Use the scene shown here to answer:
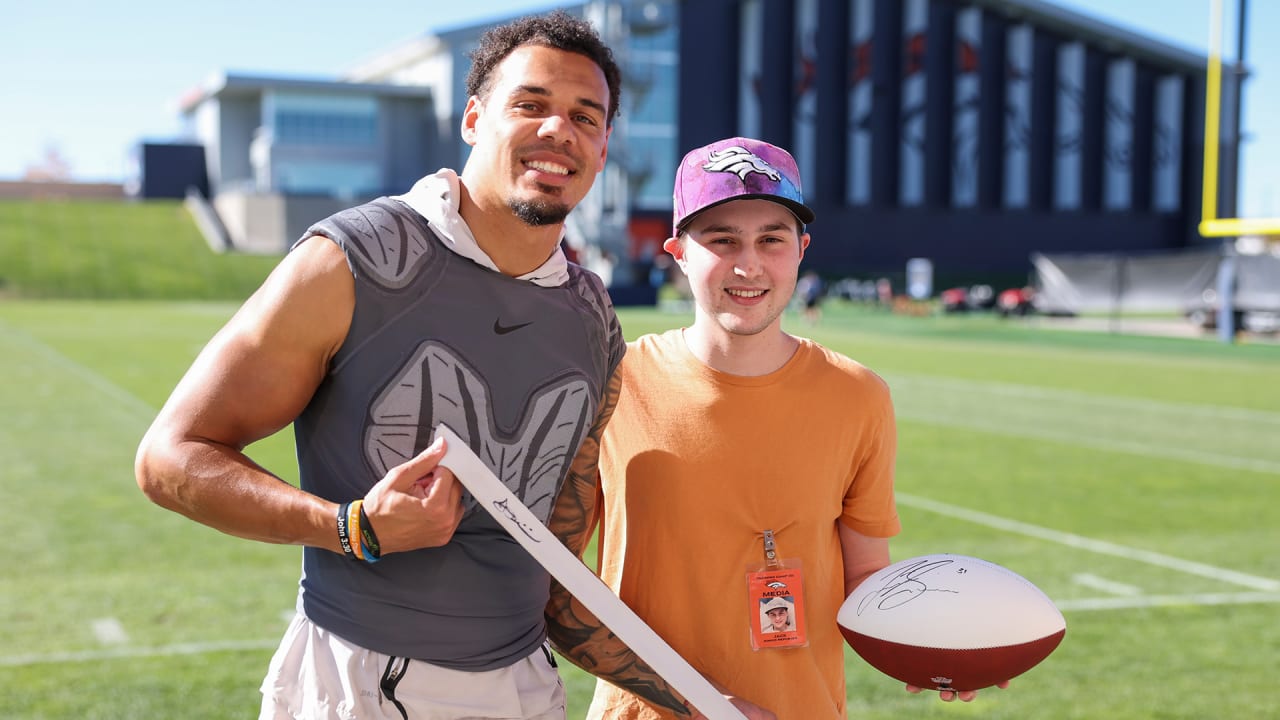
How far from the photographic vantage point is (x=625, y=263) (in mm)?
50688

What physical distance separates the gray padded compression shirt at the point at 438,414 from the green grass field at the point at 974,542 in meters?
2.86

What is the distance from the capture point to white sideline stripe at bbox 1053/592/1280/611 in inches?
266

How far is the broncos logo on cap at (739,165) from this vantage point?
8.98 ft

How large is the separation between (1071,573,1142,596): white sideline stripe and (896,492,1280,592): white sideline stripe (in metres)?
0.57

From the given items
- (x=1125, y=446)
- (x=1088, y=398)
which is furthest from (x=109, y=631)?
(x=1088, y=398)

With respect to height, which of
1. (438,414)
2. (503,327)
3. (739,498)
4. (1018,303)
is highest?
(503,327)

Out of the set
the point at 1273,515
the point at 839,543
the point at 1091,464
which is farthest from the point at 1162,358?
the point at 839,543

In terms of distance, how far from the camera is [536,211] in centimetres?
258

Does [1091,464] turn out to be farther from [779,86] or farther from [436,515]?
[779,86]

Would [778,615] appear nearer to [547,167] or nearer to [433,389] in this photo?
[433,389]

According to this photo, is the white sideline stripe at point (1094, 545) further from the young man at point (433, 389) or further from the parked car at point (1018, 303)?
the parked car at point (1018, 303)

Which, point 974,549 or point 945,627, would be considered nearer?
point 945,627

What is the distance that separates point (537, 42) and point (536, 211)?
0.36m

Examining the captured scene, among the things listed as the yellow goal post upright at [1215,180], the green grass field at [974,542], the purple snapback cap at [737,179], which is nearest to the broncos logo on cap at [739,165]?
the purple snapback cap at [737,179]
